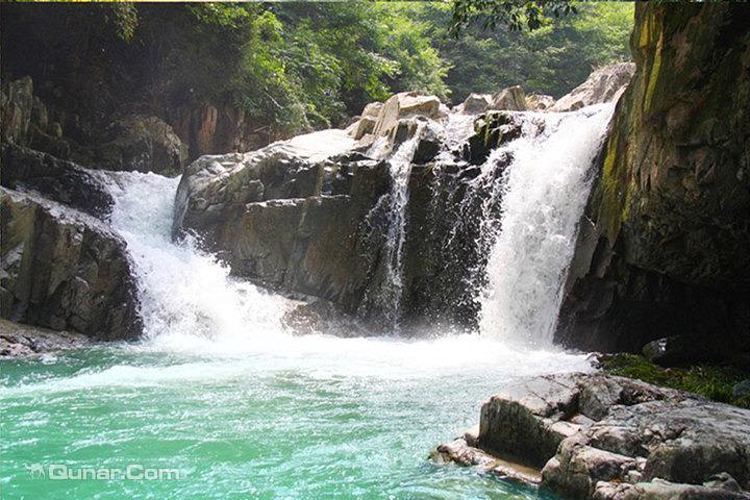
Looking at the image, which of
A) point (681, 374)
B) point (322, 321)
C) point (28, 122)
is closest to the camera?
point (681, 374)

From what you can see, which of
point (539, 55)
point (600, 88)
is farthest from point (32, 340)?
point (539, 55)

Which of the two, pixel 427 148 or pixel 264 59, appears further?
pixel 264 59

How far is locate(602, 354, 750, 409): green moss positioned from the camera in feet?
25.7

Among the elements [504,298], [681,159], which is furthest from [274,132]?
[681,159]

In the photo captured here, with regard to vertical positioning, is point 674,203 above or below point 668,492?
above

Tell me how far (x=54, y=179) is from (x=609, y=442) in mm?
14300

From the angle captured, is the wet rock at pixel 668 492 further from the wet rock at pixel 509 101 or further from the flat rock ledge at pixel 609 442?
the wet rock at pixel 509 101

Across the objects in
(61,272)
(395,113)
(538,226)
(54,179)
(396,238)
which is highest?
(395,113)

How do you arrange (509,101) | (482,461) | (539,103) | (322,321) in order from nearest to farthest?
(482,461)
(322,321)
(509,101)
(539,103)

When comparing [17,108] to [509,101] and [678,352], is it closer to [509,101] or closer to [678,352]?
[509,101]

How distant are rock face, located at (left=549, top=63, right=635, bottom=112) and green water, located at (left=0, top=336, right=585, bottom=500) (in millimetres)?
10254

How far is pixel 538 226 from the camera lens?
42.7 feet

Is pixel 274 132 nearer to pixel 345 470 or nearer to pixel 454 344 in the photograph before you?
pixel 454 344

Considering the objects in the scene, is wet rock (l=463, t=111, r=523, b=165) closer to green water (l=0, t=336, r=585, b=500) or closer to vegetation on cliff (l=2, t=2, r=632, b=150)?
vegetation on cliff (l=2, t=2, r=632, b=150)
